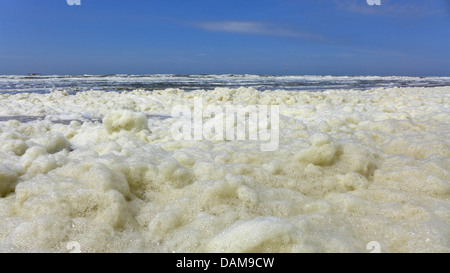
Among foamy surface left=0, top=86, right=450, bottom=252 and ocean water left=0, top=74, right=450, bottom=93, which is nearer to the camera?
foamy surface left=0, top=86, right=450, bottom=252

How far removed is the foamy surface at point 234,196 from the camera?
1.74 metres

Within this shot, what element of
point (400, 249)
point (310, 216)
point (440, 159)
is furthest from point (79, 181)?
point (440, 159)

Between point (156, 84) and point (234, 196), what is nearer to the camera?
point (234, 196)

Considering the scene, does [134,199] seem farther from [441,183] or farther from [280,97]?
[280,97]

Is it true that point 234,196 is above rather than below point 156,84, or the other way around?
below

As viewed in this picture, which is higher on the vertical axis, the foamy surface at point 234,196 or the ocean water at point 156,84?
the ocean water at point 156,84

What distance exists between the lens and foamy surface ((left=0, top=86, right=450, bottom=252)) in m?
1.74

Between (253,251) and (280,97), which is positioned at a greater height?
(280,97)

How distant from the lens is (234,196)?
2.21 meters

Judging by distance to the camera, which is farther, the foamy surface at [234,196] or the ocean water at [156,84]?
the ocean water at [156,84]

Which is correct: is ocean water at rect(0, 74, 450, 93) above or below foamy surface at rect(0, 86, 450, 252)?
above

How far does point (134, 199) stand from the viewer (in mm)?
2178

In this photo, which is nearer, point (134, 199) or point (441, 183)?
point (134, 199)
